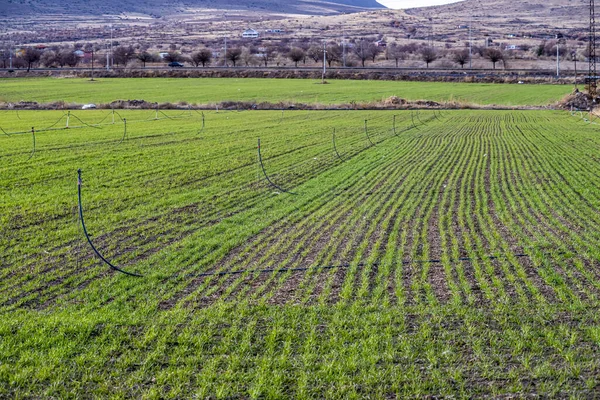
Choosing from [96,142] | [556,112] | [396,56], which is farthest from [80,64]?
[96,142]

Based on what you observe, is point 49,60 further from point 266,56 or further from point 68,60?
point 266,56

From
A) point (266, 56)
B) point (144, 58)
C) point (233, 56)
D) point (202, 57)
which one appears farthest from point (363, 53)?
point (144, 58)

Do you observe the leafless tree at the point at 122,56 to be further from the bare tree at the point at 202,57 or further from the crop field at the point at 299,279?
the crop field at the point at 299,279

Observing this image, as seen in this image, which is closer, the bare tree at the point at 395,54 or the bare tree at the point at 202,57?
the bare tree at the point at 202,57

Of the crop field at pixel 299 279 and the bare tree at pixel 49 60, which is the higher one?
the bare tree at pixel 49 60

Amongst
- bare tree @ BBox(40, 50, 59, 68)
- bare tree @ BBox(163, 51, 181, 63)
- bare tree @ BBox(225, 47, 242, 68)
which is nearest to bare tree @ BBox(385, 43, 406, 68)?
bare tree @ BBox(225, 47, 242, 68)

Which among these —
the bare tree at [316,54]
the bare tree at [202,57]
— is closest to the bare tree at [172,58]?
the bare tree at [202,57]

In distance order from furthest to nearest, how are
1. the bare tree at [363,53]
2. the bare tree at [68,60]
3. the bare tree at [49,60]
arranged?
the bare tree at [363,53] → the bare tree at [49,60] → the bare tree at [68,60]
